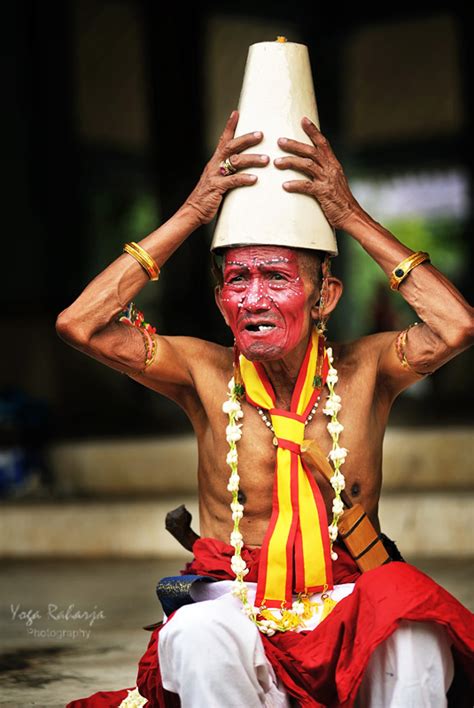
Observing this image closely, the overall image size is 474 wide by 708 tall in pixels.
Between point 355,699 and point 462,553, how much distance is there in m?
3.47

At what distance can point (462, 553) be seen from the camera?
6.30m

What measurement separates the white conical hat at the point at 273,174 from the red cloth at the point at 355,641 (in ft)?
2.97

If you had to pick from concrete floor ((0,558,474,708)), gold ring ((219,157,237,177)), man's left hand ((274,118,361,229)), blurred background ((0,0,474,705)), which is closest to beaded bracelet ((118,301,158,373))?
gold ring ((219,157,237,177))

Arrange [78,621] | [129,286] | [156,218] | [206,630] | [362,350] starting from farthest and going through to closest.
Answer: [156,218]
[78,621]
[362,350]
[129,286]
[206,630]

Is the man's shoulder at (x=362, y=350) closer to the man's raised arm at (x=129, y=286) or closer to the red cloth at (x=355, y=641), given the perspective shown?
the man's raised arm at (x=129, y=286)

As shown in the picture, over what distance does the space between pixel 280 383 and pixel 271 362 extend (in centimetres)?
6

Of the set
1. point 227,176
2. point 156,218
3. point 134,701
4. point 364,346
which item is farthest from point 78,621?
point 156,218

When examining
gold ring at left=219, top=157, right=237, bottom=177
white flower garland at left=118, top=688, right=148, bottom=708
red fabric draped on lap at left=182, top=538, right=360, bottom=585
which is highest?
gold ring at left=219, top=157, right=237, bottom=177

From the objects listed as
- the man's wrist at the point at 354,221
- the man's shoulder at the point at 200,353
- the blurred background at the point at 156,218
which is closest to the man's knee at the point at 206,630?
the man's shoulder at the point at 200,353

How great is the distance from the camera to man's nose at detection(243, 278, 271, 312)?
10.8 feet

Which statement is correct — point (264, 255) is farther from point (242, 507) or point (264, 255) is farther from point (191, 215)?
point (242, 507)

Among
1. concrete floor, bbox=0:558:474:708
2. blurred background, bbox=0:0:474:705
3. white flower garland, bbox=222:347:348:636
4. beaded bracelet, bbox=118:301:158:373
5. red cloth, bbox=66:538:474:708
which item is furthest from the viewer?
blurred background, bbox=0:0:474:705

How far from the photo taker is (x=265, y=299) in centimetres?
331

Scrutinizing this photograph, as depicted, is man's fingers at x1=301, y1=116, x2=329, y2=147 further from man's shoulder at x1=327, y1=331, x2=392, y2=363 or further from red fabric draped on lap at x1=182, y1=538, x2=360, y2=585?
red fabric draped on lap at x1=182, y1=538, x2=360, y2=585
